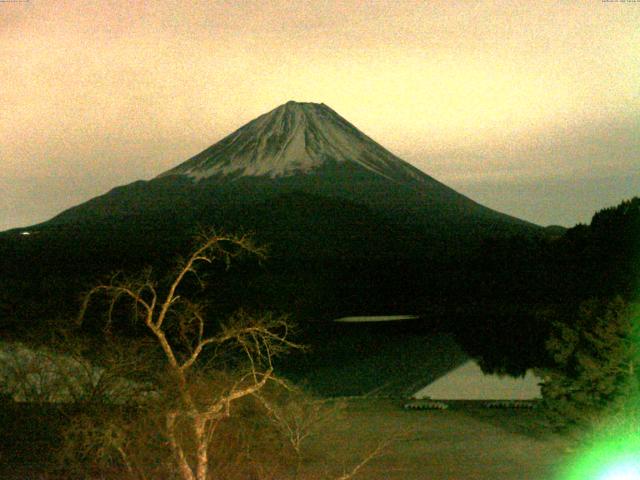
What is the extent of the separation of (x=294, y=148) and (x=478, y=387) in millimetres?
101634

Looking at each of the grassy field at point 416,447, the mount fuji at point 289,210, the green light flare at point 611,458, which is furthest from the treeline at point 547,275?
the green light flare at point 611,458

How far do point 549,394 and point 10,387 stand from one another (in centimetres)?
824

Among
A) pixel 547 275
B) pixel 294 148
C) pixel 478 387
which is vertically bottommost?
pixel 478 387

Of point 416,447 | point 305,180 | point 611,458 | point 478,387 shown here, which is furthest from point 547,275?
point 305,180

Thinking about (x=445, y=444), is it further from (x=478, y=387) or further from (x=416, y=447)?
(x=478, y=387)

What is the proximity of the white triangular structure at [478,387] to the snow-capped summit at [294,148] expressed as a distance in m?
95.3

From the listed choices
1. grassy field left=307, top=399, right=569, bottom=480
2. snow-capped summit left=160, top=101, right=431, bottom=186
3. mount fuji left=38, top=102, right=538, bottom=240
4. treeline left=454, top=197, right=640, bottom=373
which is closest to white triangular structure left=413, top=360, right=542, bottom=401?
grassy field left=307, top=399, right=569, bottom=480

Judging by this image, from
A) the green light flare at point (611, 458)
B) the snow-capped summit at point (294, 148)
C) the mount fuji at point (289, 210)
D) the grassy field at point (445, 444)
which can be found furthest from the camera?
the snow-capped summit at point (294, 148)

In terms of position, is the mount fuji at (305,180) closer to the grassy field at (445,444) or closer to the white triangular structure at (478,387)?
the white triangular structure at (478,387)

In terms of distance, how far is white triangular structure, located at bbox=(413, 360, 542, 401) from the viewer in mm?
24266

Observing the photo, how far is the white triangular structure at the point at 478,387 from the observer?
24.3 m

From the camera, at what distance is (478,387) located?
2620 centimetres

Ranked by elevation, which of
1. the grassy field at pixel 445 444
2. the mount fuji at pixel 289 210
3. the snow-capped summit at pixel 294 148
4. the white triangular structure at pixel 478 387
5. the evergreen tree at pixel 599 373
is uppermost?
the snow-capped summit at pixel 294 148

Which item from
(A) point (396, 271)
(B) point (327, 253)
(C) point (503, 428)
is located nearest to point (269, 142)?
(B) point (327, 253)
